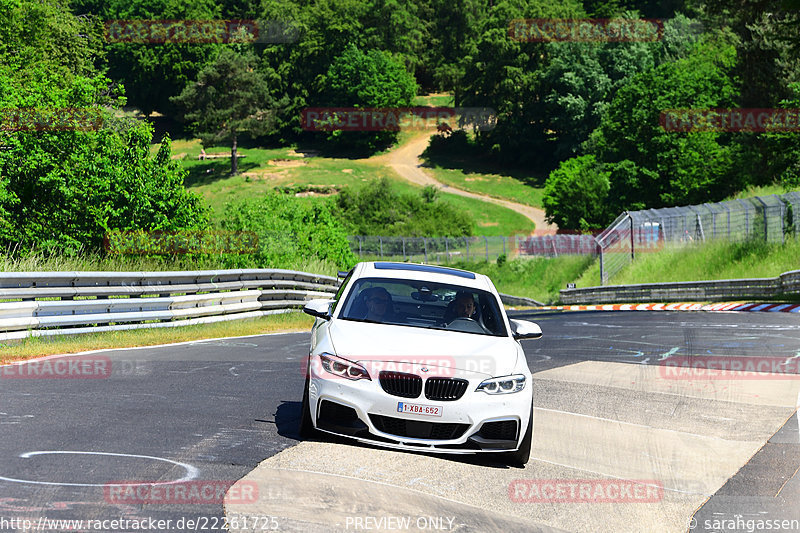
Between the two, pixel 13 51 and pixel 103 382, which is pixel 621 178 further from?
pixel 103 382

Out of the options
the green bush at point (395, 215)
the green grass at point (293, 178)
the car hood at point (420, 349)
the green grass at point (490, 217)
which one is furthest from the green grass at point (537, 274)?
the car hood at point (420, 349)

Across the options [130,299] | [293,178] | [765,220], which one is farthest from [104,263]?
[293,178]

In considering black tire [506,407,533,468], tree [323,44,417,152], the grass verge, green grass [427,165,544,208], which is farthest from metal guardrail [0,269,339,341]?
tree [323,44,417,152]

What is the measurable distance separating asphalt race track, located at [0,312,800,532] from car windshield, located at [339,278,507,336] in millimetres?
1202

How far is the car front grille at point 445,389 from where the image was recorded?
736 cm

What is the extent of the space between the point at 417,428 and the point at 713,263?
107 feet

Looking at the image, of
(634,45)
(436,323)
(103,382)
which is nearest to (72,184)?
(103,382)

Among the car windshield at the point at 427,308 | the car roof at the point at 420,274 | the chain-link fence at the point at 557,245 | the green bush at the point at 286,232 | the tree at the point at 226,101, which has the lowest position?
the chain-link fence at the point at 557,245

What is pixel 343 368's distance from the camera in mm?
7480

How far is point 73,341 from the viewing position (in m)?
14.5

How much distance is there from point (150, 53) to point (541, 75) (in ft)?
198

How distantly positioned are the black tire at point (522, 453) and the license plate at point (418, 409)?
757 mm

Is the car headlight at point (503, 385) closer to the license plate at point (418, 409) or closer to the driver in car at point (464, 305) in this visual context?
the license plate at point (418, 409)

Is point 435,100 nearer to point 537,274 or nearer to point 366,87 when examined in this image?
point 366,87
